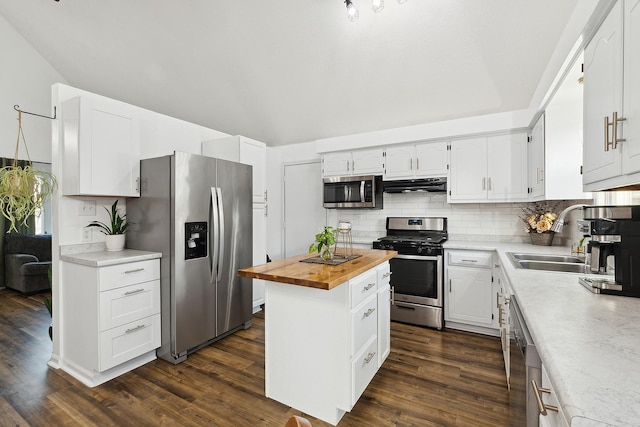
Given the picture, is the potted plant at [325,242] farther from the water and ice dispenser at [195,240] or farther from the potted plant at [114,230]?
the potted plant at [114,230]

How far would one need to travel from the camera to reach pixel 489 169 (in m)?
3.51

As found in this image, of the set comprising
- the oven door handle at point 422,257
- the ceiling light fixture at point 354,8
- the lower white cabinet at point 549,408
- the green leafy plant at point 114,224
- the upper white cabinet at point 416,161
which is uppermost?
the ceiling light fixture at point 354,8

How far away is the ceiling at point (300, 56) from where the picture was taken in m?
2.91

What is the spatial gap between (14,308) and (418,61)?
19.7 feet

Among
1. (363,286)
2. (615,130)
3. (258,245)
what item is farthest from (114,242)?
(615,130)

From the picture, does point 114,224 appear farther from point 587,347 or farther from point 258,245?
point 587,347

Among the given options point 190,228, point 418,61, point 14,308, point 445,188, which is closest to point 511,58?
point 418,61

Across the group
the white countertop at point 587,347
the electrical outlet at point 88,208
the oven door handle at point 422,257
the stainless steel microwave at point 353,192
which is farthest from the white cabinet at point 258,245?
the white countertop at point 587,347

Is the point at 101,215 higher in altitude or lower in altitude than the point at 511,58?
lower

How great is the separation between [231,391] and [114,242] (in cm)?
170

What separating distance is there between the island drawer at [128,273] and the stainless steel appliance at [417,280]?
7.74 ft

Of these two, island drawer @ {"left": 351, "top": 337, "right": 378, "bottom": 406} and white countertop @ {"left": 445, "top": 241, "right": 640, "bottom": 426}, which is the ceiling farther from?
island drawer @ {"left": 351, "top": 337, "right": 378, "bottom": 406}

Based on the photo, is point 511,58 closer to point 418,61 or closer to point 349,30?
point 418,61

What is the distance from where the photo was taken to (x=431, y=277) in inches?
136
